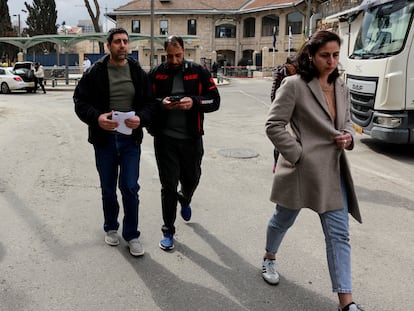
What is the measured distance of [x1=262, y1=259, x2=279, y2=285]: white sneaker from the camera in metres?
3.42

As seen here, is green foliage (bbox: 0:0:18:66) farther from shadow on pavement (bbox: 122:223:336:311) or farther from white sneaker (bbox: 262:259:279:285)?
white sneaker (bbox: 262:259:279:285)

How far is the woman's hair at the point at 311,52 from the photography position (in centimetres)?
284

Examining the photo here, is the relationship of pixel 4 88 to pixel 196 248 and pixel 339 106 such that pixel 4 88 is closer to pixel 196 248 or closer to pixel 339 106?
pixel 196 248

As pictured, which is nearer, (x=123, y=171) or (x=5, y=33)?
(x=123, y=171)

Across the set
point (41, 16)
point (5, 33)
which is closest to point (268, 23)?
point (41, 16)

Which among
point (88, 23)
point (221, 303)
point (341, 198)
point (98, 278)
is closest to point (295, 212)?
point (341, 198)

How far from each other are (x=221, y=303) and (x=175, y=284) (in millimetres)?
438

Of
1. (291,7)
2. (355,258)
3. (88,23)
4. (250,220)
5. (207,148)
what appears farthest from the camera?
(88,23)

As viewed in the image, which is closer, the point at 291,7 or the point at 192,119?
the point at 192,119

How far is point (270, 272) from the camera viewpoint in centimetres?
348

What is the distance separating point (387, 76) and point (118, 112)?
5.78 metres

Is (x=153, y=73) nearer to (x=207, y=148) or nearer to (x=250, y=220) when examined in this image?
(x=250, y=220)

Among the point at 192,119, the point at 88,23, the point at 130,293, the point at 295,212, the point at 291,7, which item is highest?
the point at 88,23

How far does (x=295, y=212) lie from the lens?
3.21 m
